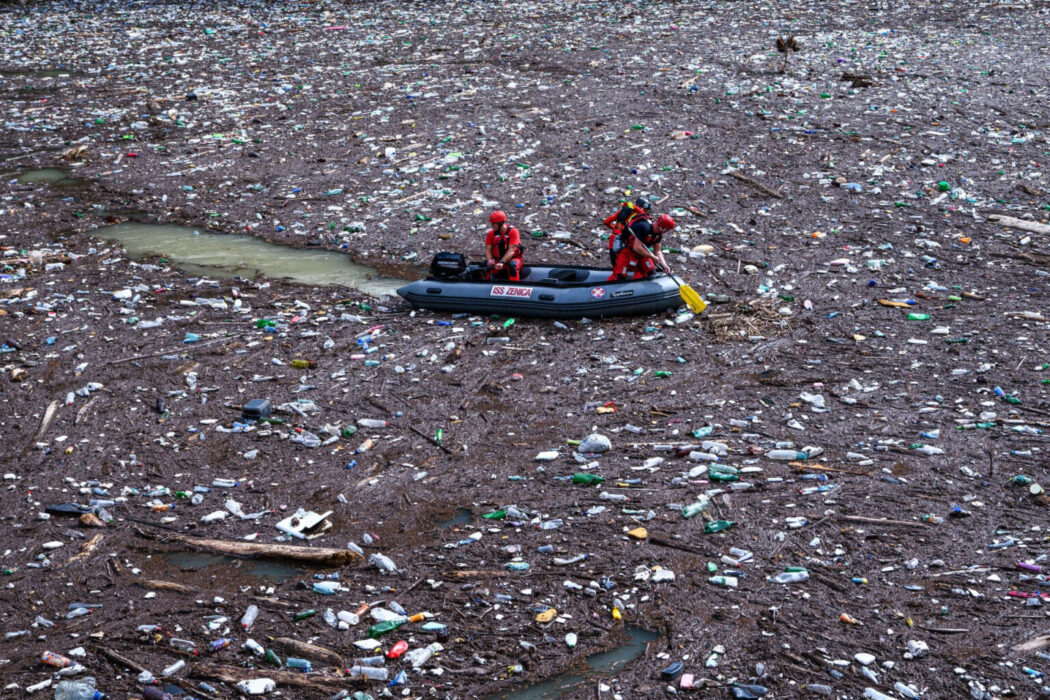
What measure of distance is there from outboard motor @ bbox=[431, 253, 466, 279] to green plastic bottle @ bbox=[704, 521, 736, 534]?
409 centimetres

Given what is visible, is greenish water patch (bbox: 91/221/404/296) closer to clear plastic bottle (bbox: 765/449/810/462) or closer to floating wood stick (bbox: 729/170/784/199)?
clear plastic bottle (bbox: 765/449/810/462)

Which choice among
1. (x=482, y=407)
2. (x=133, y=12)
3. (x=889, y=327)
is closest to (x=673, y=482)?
(x=482, y=407)

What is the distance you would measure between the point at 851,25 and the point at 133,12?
16393 millimetres

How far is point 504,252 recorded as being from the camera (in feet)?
29.3

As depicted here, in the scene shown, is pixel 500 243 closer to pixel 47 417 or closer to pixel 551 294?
pixel 551 294

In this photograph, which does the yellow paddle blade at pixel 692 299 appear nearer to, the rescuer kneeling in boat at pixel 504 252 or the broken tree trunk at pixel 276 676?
the rescuer kneeling in boat at pixel 504 252

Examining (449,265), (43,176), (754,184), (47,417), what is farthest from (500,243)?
(43,176)

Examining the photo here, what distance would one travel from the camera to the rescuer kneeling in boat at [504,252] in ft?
28.7

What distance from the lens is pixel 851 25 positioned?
18359 millimetres

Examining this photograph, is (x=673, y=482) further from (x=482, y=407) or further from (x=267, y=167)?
(x=267, y=167)

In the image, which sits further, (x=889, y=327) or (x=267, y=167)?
(x=267, y=167)

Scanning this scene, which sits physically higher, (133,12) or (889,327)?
(133,12)

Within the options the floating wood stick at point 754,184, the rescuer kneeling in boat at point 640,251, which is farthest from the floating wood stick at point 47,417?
the floating wood stick at point 754,184

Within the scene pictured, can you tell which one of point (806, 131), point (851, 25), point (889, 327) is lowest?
point (889, 327)
